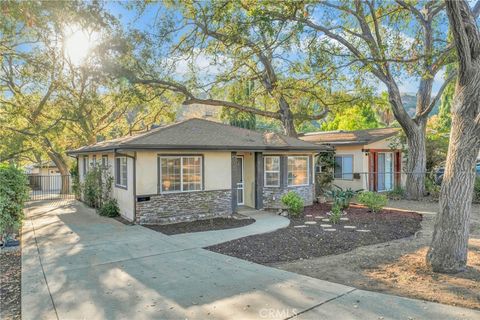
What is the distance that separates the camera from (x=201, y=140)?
37.6 ft

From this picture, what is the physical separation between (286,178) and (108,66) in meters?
8.23

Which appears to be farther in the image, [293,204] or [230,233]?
[293,204]

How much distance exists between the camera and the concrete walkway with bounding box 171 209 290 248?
8.22 metres

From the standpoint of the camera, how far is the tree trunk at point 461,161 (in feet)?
18.2

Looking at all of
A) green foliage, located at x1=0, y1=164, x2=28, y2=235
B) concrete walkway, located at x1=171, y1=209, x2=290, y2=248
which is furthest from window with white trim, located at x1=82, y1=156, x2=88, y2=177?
concrete walkway, located at x1=171, y1=209, x2=290, y2=248

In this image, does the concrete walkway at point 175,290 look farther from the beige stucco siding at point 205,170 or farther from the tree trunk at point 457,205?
the beige stucco siding at point 205,170

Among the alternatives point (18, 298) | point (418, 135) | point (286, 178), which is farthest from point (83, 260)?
point (418, 135)

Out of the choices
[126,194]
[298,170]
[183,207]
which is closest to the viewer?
[183,207]

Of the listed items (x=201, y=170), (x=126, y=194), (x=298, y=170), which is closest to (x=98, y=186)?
(x=126, y=194)

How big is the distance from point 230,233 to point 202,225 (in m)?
1.53

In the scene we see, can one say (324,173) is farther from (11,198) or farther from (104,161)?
(11,198)

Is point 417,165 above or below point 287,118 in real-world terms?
below

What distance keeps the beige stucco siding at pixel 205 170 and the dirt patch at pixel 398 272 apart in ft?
18.2

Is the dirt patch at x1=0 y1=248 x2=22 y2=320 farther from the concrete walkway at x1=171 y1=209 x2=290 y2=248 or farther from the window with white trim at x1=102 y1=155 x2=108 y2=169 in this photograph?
the window with white trim at x1=102 y1=155 x2=108 y2=169
